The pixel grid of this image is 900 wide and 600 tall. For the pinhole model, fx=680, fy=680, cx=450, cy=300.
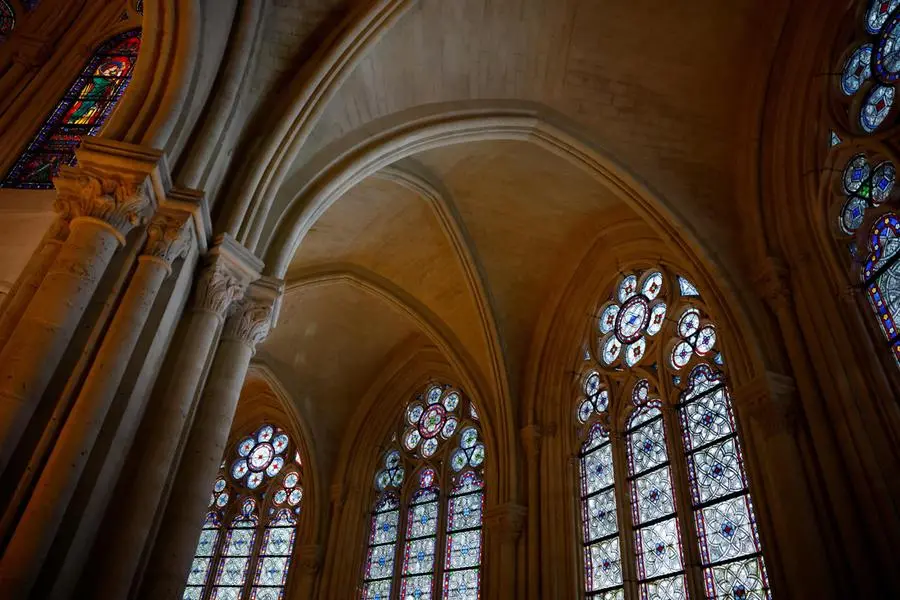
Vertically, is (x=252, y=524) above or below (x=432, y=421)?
below

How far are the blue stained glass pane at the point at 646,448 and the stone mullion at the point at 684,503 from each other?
0.55 ft

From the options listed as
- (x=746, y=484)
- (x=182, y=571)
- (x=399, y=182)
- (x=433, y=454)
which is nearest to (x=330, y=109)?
(x=399, y=182)

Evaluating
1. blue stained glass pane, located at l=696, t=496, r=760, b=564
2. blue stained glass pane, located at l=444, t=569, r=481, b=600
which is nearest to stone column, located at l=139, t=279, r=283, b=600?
blue stained glass pane, located at l=696, t=496, r=760, b=564

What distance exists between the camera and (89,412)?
3.99 meters

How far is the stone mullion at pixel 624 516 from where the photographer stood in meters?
7.38

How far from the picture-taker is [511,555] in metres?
8.77

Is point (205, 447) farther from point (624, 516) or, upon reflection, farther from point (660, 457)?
point (660, 457)

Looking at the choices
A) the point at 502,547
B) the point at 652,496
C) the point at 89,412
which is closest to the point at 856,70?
the point at 652,496

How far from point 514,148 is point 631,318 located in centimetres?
278

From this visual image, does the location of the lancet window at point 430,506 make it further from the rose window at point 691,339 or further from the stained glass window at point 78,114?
the stained glass window at point 78,114

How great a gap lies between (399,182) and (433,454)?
16.0 feet

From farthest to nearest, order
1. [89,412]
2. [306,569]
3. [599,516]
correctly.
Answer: [306,569], [599,516], [89,412]

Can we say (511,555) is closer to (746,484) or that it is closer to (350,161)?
(746,484)

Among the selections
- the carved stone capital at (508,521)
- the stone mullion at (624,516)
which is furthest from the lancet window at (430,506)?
the stone mullion at (624,516)
